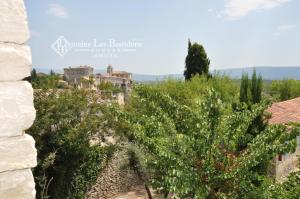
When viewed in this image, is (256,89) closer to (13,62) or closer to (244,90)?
(244,90)

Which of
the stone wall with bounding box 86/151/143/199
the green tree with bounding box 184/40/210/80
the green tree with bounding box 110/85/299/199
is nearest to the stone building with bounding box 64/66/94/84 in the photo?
the green tree with bounding box 184/40/210/80

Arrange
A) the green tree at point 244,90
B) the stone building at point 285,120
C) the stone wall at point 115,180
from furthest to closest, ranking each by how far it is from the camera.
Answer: the stone wall at point 115,180, the stone building at point 285,120, the green tree at point 244,90


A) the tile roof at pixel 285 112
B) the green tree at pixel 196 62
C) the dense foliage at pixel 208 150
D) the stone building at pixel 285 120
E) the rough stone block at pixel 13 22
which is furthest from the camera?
the green tree at pixel 196 62

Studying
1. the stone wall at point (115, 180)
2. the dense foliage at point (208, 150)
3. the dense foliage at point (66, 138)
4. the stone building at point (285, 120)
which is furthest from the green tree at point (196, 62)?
the dense foliage at point (208, 150)

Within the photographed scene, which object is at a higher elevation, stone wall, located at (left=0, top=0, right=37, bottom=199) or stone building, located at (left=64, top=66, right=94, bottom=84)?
stone wall, located at (left=0, top=0, right=37, bottom=199)

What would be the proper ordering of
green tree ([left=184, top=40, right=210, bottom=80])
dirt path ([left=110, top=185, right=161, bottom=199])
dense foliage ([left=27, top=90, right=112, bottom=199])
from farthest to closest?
green tree ([left=184, top=40, right=210, bottom=80]) < dirt path ([left=110, top=185, right=161, bottom=199]) < dense foliage ([left=27, top=90, right=112, bottom=199])

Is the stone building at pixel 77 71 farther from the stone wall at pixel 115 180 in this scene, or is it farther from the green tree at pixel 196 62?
the stone wall at pixel 115 180

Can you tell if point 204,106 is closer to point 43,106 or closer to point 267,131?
point 267,131

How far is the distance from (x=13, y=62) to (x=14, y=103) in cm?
14

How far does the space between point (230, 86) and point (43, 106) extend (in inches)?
591

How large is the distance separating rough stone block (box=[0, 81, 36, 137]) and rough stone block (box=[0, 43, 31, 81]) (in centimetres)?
3

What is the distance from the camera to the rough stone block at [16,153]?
1.16 metres

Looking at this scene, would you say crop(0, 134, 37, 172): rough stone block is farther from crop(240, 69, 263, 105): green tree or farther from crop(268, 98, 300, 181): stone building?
crop(240, 69, 263, 105): green tree

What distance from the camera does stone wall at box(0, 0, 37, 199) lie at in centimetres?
114
